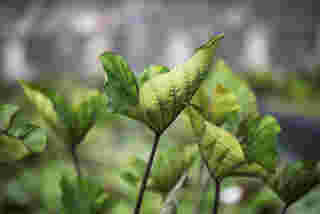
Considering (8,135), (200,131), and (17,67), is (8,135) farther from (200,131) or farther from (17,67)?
(17,67)

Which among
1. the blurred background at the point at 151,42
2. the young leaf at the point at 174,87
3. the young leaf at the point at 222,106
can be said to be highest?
the young leaf at the point at 174,87

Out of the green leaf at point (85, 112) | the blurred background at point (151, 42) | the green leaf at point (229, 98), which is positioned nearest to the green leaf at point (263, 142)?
the green leaf at point (229, 98)

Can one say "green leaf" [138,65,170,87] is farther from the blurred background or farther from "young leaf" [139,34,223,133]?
the blurred background

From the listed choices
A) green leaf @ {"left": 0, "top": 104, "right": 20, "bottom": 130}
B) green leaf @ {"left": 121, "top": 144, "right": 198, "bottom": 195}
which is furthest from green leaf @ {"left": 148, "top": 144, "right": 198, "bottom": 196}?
green leaf @ {"left": 0, "top": 104, "right": 20, "bottom": 130}

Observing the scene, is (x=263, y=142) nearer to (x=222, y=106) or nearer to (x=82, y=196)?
(x=222, y=106)

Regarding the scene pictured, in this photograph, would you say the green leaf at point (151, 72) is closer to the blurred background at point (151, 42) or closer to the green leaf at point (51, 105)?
the green leaf at point (51, 105)

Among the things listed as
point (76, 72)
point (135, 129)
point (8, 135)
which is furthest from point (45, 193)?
point (76, 72)

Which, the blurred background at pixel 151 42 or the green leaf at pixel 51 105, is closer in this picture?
the green leaf at pixel 51 105
